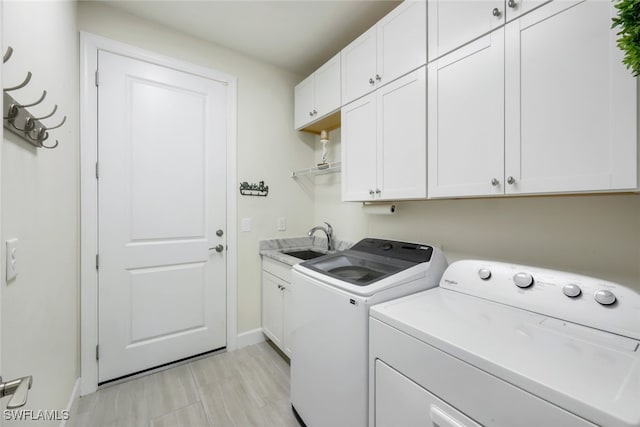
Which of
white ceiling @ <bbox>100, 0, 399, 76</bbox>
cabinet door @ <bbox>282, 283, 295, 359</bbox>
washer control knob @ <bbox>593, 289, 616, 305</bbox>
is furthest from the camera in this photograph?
cabinet door @ <bbox>282, 283, 295, 359</bbox>

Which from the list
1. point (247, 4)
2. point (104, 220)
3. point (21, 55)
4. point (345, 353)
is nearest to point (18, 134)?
point (21, 55)

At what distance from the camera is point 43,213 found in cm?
113

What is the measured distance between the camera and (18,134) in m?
0.90

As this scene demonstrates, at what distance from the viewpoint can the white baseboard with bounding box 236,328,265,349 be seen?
94.1 inches

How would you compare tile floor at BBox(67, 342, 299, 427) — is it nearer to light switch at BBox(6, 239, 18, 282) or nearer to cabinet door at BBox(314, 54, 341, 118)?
light switch at BBox(6, 239, 18, 282)

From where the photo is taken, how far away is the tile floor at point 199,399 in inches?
62.4

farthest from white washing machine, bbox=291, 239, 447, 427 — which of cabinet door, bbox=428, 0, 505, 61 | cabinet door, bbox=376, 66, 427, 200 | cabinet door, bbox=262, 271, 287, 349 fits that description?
cabinet door, bbox=428, 0, 505, 61

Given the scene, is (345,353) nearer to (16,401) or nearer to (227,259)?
(16,401)

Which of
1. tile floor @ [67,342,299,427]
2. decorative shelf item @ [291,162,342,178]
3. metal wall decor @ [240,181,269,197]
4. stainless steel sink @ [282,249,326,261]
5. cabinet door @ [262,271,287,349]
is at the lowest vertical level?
tile floor @ [67,342,299,427]

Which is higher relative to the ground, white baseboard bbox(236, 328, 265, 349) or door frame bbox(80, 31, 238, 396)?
door frame bbox(80, 31, 238, 396)

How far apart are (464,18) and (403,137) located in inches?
23.2

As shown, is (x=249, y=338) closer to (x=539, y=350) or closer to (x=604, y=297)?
(x=539, y=350)

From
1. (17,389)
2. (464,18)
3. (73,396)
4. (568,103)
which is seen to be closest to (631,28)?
(568,103)

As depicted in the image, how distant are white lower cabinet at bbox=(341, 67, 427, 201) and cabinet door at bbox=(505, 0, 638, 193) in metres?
0.42
